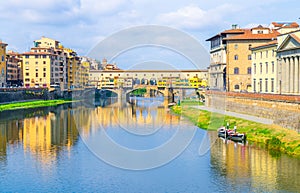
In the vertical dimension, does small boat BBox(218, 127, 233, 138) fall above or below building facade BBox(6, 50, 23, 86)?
below

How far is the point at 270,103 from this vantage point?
4559 cm

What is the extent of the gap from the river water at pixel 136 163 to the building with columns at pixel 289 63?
34.8 feet

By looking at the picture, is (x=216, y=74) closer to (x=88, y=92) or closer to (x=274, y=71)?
(x=274, y=71)

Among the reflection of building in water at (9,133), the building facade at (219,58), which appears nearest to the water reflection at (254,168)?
the reflection of building in water at (9,133)

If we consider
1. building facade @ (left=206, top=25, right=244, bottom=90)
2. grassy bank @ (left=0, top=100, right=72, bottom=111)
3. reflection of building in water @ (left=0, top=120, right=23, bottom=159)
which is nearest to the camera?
reflection of building in water @ (left=0, top=120, right=23, bottom=159)

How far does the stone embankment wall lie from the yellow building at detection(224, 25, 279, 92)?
4.68 m

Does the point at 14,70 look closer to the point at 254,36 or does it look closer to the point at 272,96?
the point at 254,36

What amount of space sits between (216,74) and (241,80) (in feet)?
34.4

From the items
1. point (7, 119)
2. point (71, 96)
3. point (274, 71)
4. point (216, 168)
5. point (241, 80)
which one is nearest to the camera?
point (216, 168)

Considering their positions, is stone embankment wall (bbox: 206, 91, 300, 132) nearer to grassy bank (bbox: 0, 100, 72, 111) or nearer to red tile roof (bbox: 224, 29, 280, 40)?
red tile roof (bbox: 224, 29, 280, 40)

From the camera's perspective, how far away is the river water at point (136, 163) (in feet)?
87.8

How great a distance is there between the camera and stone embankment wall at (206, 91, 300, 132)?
38719 millimetres

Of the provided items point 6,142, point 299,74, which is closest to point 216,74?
point 299,74

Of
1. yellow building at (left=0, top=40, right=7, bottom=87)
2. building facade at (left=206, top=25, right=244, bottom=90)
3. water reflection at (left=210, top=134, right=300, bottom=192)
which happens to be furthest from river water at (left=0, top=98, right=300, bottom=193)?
yellow building at (left=0, top=40, right=7, bottom=87)
